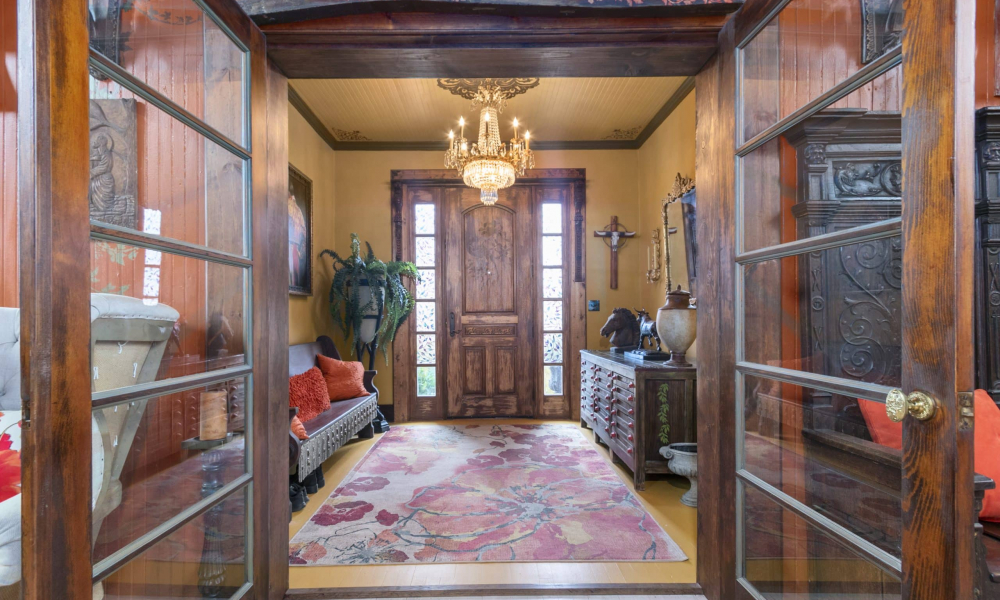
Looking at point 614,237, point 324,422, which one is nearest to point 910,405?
point 324,422

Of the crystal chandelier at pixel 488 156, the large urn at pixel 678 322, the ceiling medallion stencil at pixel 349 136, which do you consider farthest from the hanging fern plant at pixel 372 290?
the large urn at pixel 678 322

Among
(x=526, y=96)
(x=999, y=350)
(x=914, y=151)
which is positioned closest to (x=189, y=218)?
(x=914, y=151)

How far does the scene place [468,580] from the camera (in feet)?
6.63

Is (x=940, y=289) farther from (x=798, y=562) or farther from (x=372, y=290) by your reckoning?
(x=372, y=290)

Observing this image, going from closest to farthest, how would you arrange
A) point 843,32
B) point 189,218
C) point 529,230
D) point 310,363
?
point 843,32 → point 189,218 → point 310,363 → point 529,230

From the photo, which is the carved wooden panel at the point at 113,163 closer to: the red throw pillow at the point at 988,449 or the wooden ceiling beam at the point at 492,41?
the wooden ceiling beam at the point at 492,41

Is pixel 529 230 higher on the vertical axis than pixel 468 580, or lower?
higher

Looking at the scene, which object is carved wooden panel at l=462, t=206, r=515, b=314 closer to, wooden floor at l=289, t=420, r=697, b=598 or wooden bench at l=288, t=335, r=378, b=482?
wooden bench at l=288, t=335, r=378, b=482

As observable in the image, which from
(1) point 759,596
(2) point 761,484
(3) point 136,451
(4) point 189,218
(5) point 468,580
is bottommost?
(5) point 468,580

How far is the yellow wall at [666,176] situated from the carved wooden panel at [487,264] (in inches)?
54.8

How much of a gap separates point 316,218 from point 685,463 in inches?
146

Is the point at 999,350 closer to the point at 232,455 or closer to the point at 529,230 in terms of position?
the point at 232,455

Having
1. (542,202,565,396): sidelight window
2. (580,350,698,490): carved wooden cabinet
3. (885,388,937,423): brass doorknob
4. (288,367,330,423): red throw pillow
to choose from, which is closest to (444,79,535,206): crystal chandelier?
(542,202,565,396): sidelight window

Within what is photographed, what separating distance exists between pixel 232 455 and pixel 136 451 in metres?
0.36
